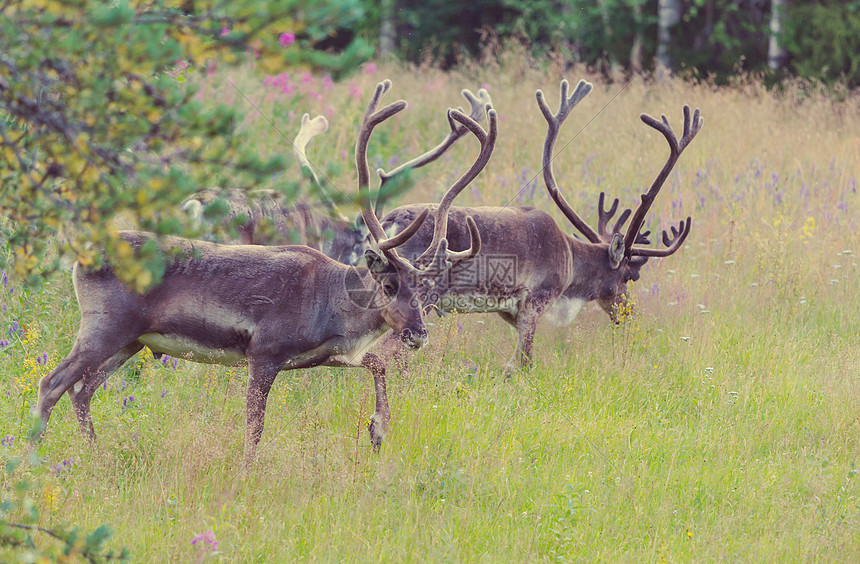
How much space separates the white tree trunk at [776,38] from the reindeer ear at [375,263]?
43.9 ft

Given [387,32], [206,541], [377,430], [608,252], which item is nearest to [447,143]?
[608,252]

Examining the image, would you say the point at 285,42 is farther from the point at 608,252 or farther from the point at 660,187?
the point at 660,187

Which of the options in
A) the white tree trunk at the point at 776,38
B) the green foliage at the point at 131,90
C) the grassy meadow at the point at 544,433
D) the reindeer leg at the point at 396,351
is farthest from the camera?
the white tree trunk at the point at 776,38

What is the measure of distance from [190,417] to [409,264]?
4.72 ft

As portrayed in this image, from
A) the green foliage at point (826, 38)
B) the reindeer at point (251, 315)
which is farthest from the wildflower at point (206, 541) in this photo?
the green foliage at point (826, 38)

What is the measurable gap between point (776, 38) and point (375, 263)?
1377 centimetres

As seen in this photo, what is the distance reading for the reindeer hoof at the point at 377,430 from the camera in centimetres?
477

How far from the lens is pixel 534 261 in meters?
6.56

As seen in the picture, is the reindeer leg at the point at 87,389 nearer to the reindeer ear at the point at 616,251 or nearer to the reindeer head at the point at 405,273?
the reindeer head at the point at 405,273

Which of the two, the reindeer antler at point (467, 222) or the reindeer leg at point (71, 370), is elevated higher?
the reindeer antler at point (467, 222)

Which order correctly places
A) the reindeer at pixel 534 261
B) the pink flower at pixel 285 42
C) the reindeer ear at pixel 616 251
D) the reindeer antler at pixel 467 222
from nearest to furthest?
1. the pink flower at pixel 285 42
2. the reindeer antler at pixel 467 222
3. the reindeer at pixel 534 261
4. the reindeer ear at pixel 616 251

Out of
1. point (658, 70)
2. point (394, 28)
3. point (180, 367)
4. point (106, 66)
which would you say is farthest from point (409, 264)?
point (394, 28)

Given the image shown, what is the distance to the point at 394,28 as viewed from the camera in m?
22.2

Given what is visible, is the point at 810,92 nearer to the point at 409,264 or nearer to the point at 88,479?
the point at 409,264
